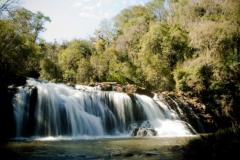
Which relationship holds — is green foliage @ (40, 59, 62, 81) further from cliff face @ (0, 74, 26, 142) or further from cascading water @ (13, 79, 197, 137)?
cliff face @ (0, 74, 26, 142)

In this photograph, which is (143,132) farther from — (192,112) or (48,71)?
(48,71)

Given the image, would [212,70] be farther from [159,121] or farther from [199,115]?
[159,121]

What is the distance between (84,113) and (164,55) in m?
20.7

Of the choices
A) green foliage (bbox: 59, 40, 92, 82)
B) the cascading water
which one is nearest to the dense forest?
green foliage (bbox: 59, 40, 92, 82)

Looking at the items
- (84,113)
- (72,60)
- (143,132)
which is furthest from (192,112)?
(72,60)

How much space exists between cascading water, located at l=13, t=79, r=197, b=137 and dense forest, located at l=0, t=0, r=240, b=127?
3.64 metres

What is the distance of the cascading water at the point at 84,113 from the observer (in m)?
23.1

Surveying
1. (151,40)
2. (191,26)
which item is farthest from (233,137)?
(191,26)

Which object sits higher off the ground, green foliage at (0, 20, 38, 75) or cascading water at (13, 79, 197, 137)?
green foliage at (0, 20, 38, 75)

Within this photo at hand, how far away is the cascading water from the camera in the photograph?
23117 millimetres

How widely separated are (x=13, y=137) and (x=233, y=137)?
14.8 m

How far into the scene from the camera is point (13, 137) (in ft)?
70.9

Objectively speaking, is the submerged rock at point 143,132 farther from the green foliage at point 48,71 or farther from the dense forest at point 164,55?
the green foliage at point 48,71

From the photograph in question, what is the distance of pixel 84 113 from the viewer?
25.6 meters
